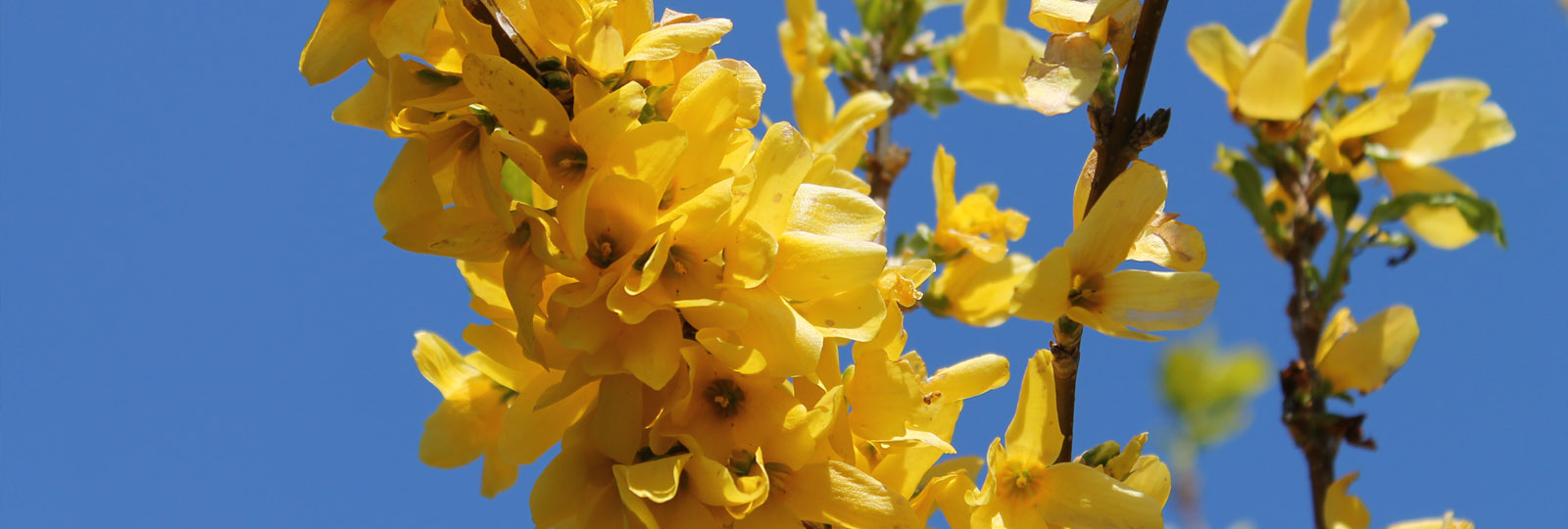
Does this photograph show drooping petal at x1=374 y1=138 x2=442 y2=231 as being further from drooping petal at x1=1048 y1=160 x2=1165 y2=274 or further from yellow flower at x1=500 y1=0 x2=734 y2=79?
drooping petal at x1=1048 y1=160 x2=1165 y2=274

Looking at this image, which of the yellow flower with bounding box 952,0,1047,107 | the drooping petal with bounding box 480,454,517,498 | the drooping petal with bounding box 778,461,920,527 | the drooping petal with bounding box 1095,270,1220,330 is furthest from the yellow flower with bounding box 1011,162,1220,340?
the yellow flower with bounding box 952,0,1047,107

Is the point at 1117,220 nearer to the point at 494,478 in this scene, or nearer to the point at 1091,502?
the point at 1091,502

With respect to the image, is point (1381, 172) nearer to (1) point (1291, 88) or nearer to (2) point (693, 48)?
(1) point (1291, 88)

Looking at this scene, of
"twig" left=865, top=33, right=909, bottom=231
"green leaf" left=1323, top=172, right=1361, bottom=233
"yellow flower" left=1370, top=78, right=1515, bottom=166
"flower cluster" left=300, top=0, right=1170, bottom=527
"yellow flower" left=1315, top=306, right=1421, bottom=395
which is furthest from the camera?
"twig" left=865, top=33, right=909, bottom=231

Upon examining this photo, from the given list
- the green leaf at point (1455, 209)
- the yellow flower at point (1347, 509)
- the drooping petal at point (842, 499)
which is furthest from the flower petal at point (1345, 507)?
the drooping petal at point (842, 499)

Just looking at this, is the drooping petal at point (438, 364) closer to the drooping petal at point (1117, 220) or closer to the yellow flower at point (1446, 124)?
the drooping petal at point (1117, 220)

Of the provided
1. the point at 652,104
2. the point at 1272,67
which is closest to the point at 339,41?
the point at 652,104
